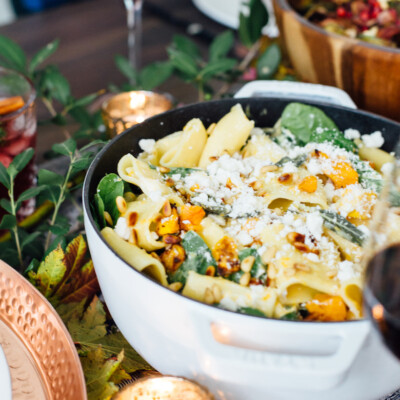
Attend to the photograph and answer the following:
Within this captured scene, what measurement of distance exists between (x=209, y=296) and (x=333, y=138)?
40 centimetres

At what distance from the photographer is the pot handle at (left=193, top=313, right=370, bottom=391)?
0.50m

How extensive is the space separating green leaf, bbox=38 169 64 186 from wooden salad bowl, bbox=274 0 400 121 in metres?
0.62

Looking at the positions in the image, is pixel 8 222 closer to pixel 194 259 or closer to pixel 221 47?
pixel 194 259

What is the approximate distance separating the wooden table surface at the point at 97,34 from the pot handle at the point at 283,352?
1.23m

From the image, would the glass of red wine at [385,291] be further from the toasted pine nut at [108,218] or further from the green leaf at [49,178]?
the green leaf at [49,178]

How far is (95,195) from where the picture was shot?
737 millimetres

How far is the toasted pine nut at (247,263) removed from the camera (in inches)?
25.3

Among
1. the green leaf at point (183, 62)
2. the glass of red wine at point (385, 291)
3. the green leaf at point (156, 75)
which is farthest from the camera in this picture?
the green leaf at point (156, 75)

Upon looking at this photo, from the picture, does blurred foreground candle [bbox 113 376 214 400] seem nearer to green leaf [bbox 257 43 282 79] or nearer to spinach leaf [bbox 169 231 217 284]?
spinach leaf [bbox 169 231 217 284]

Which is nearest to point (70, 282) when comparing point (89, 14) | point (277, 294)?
point (277, 294)

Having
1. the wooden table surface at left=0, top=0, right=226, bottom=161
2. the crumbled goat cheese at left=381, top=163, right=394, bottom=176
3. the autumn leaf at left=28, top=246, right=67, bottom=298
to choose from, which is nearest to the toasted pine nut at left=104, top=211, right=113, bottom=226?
the autumn leaf at left=28, top=246, right=67, bottom=298

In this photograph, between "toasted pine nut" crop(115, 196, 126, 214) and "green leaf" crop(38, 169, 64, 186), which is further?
"green leaf" crop(38, 169, 64, 186)

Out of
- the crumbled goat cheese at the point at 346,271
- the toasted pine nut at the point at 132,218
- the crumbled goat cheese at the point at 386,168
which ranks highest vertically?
the toasted pine nut at the point at 132,218

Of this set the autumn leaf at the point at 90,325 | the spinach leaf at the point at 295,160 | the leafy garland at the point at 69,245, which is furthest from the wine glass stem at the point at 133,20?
the autumn leaf at the point at 90,325
